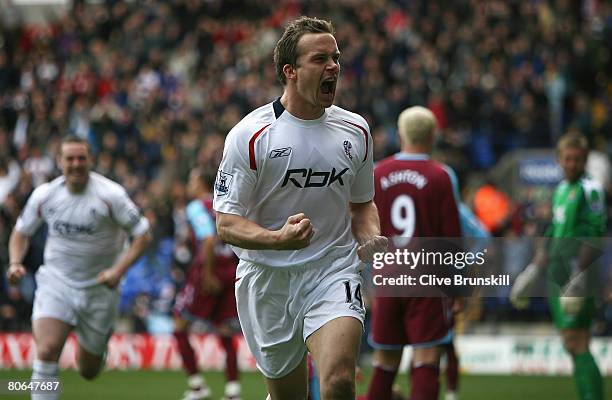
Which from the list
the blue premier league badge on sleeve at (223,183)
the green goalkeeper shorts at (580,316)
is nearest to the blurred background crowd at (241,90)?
the green goalkeeper shorts at (580,316)

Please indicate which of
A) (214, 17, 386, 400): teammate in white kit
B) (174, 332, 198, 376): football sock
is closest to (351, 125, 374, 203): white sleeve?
(214, 17, 386, 400): teammate in white kit

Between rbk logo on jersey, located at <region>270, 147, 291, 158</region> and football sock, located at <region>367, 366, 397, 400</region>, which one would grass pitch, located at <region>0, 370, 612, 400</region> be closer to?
football sock, located at <region>367, 366, 397, 400</region>

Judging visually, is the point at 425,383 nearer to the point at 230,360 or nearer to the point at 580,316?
the point at 580,316

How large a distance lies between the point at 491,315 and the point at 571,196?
8.69 m

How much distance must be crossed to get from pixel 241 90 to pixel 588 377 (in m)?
14.6

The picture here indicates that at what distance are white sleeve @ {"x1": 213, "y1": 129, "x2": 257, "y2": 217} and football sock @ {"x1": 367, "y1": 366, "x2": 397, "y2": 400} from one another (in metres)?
2.79

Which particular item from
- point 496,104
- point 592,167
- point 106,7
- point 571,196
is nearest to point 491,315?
point 592,167

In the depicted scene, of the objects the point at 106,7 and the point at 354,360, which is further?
the point at 106,7

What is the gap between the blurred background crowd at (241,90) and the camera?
19.5 meters

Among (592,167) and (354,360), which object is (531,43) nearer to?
(592,167)

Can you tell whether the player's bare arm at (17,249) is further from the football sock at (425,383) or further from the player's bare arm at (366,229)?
the player's bare arm at (366,229)

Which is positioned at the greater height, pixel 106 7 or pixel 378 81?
pixel 106 7

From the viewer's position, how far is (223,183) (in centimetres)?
668

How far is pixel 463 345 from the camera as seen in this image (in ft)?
55.7
